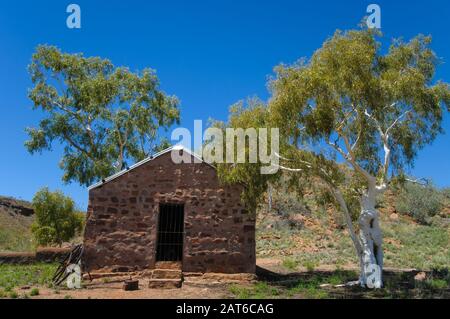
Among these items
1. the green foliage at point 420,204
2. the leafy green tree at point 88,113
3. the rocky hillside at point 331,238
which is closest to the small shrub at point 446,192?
the rocky hillside at point 331,238

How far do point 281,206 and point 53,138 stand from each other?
60.8 feet

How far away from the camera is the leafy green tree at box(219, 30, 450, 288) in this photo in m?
12.8

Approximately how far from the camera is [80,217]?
30047 mm

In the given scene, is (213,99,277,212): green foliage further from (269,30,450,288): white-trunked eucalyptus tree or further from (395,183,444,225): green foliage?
(395,183,444,225): green foliage

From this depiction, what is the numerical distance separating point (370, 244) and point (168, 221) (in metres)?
6.56

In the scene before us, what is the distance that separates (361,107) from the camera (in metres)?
13.2

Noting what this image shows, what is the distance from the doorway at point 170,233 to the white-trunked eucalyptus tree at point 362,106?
3977 mm

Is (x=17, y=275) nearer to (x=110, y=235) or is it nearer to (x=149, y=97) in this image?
(x=110, y=235)

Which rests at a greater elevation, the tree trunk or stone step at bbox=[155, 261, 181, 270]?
the tree trunk

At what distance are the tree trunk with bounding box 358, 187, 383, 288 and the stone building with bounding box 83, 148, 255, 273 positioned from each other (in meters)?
3.60

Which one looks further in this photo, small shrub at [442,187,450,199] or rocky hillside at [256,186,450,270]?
small shrub at [442,187,450,199]

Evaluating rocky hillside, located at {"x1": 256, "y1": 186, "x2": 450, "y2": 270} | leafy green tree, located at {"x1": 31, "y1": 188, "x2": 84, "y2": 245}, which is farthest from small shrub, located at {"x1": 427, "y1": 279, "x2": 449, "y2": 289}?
leafy green tree, located at {"x1": 31, "y1": 188, "x2": 84, "y2": 245}

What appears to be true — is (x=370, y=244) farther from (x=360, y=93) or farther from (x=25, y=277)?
(x=25, y=277)
